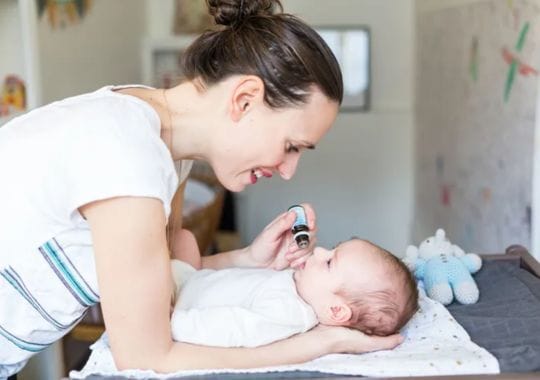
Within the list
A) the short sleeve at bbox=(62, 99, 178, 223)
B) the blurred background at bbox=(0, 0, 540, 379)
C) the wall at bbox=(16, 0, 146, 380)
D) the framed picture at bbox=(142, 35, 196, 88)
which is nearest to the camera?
the short sleeve at bbox=(62, 99, 178, 223)

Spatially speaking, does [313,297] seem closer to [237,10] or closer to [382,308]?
[382,308]

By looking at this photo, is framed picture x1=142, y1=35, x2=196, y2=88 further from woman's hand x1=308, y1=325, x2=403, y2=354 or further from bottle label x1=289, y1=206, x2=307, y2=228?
woman's hand x1=308, y1=325, x2=403, y2=354

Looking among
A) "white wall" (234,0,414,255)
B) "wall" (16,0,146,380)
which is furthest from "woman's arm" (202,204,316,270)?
"white wall" (234,0,414,255)

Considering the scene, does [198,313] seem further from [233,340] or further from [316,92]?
[316,92]

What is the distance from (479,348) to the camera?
37.4 inches

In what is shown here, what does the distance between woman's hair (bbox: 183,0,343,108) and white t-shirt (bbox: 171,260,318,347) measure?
0.28 m

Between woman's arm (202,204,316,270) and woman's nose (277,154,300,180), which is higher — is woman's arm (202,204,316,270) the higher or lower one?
the lower one

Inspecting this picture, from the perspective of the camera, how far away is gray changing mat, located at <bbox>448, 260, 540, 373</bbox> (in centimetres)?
91

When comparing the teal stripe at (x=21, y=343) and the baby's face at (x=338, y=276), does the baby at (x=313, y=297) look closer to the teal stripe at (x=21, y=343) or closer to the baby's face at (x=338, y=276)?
the baby's face at (x=338, y=276)

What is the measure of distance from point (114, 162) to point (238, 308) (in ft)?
0.92

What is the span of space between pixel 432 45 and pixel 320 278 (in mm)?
2012

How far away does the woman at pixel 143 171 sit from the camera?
0.85m

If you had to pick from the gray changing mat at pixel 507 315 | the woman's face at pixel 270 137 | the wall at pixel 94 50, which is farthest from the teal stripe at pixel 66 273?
the wall at pixel 94 50

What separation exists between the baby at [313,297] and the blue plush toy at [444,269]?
91 mm
